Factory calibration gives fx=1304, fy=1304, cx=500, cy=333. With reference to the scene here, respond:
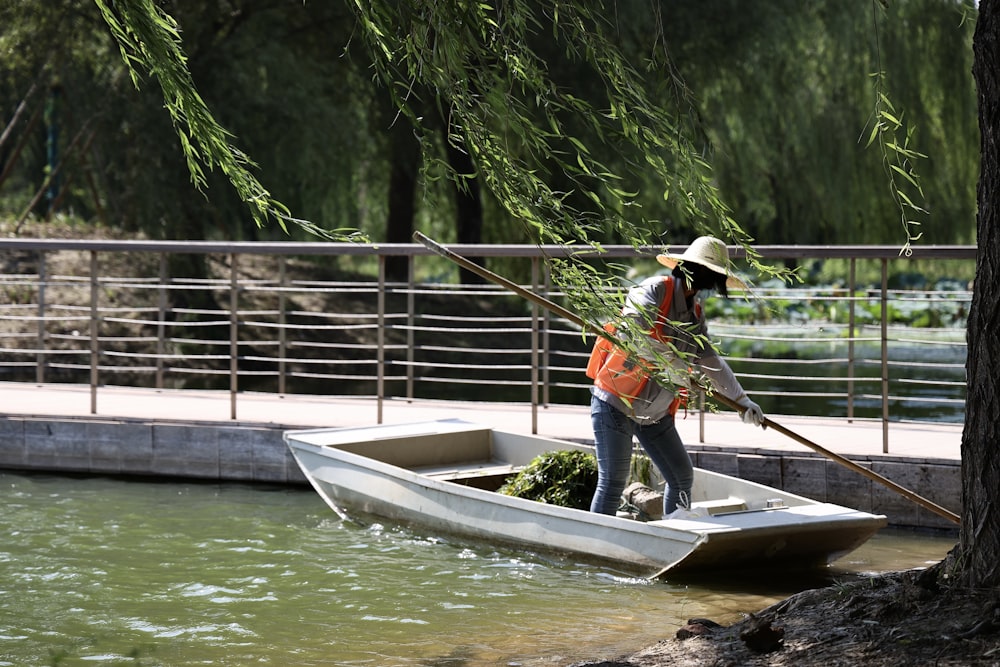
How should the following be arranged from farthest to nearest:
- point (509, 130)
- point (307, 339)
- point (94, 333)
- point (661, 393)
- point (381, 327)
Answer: point (307, 339), point (509, 130), point (94, 333), point (381, 327), point (661, 393)

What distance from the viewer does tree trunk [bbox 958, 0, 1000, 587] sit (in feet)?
13.7

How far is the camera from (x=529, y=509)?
7.09 metres

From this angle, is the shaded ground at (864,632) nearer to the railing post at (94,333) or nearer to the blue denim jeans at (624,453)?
the blue denim jeans at (624,453)

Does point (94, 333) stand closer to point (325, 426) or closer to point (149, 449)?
point (149, 449)

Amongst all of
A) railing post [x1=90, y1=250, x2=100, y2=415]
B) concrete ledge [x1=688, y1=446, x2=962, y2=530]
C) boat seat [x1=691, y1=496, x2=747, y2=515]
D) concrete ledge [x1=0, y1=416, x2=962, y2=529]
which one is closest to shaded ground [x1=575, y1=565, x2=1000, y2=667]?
boat seat [x1=691, y1=496, x2=747, y2=515]

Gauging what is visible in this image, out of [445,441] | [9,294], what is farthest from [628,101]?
[9,294]

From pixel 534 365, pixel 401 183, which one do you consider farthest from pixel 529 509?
pixel 401 183

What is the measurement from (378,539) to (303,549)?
460 mm

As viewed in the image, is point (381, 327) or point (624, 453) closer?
point (624, 453)

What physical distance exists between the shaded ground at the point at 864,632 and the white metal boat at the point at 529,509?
1.83 m

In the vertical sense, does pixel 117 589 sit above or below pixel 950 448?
below

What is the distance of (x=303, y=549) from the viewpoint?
766cm

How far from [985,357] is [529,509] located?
3335mm

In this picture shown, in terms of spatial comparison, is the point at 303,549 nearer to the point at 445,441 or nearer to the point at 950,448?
the point at 445,441
